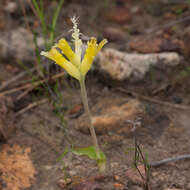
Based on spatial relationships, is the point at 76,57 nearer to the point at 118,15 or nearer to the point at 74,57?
the point at 74,57

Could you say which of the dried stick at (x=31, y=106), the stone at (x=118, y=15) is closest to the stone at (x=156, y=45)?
the stone at (x=118, y=15)

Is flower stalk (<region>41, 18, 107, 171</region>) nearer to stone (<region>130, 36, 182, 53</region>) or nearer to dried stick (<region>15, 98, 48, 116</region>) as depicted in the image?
dried stick (<region>15, 98, 48, 116</region>)

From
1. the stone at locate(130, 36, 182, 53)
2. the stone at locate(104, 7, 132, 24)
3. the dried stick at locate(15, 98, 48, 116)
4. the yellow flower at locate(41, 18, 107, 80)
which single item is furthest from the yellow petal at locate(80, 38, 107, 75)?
the stone at locate(104, 7, 132, 24)

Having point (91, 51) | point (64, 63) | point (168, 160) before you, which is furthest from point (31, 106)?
point (168, 160)

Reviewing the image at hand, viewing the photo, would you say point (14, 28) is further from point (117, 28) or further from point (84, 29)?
point (117, 28)

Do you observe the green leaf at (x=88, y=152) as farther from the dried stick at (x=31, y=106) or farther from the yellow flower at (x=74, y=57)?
the dried stick at (x=31, y=106)
